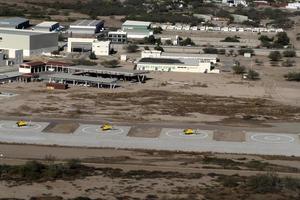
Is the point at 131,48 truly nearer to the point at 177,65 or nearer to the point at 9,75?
the point at 177,65

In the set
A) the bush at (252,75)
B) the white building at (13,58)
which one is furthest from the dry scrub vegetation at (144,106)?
the white building at (13,58)

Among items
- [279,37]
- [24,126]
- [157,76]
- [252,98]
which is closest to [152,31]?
[279,37]

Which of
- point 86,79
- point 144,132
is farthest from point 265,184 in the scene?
point 86,79

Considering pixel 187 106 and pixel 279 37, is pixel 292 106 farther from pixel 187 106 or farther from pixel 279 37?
pixel 279 37

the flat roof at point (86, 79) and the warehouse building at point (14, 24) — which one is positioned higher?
the warehouse building at point (14, 24)

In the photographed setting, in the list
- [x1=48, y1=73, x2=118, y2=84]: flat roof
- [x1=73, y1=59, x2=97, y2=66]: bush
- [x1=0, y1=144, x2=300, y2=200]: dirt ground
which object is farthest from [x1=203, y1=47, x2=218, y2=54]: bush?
[x1=0, y1=144, x2=300, y2=200]: dirt ground

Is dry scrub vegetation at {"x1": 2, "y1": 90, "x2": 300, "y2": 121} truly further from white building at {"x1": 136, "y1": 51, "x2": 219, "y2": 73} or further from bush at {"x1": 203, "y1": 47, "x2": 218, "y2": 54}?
bush at {"x1": 203, "y1": 47, "x2": 218, "y2": 54}

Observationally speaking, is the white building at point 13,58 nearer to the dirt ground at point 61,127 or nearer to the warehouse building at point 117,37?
the warehouse building at point 117,37
